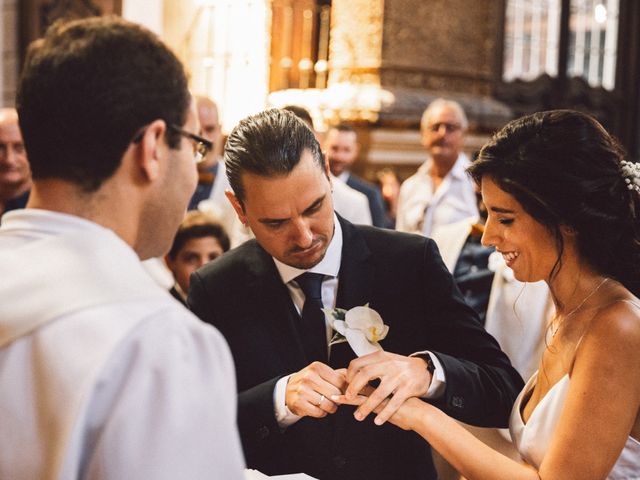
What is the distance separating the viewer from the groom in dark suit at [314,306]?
78.2 inches

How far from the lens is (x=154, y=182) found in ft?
3.81

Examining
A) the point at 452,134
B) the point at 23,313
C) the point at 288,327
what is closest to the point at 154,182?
the point at 23,313

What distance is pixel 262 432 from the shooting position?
75.0 inches

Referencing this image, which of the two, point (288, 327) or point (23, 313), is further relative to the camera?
point (288, 327)

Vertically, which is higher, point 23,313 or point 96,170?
point 96,170

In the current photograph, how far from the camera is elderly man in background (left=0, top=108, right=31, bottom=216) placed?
3.79 metres

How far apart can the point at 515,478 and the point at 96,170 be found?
115cm

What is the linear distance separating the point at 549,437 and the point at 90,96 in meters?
1.27

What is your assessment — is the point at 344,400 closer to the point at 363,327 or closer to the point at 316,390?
the point at 316,390

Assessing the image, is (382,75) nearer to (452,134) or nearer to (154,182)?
(452,134)

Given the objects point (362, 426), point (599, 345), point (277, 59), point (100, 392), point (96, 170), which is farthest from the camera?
point (277, 59)

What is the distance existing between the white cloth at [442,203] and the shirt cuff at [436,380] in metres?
2.87

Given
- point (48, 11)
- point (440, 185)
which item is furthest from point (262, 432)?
point (48, 11)

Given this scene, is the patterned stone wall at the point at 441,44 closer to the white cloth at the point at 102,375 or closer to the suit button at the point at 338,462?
the suit button at the point at 338,462
